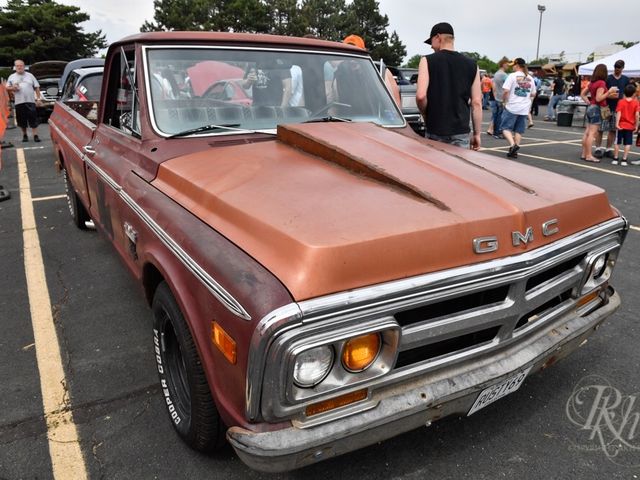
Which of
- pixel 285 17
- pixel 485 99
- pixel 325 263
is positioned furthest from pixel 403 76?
pixel 285 17

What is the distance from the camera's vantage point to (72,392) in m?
2.70

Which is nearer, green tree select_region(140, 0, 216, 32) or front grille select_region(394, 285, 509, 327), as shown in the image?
front grille select_region(394, 285, 509, 327)

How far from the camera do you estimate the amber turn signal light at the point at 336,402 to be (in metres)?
1.63

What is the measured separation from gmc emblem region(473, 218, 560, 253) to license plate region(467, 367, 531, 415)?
0.55 m

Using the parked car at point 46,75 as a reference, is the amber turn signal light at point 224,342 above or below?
below

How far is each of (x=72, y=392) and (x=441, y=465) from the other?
1.99m

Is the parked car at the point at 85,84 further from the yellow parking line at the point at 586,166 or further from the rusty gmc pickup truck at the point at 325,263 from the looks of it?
the yellow parking line at the point at 586,166

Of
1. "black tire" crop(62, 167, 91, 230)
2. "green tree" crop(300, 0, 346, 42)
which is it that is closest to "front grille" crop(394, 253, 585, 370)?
"black tire" crop(62, 167, 91, 230)

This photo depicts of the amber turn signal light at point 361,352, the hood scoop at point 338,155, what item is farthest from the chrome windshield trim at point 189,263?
the hood scoop at point 338,155

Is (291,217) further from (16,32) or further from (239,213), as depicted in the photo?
(16,32)

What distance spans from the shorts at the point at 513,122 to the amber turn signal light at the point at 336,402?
9345 mm

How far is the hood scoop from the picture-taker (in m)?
2.03

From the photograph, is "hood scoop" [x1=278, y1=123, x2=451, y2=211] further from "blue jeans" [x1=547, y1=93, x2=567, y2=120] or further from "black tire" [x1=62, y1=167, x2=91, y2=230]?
"blue jeans" [x1=547, y1=93, x2=567, y2=120]

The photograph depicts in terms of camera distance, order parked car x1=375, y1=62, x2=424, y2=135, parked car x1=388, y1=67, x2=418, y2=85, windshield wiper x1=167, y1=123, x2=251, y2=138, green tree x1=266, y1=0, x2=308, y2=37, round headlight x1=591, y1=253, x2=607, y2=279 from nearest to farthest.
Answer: round headlight x1=591, y1=253, x2=607, y2=279 → windshield wiper x1=167, y1=123, x2=251, y2=138 → parked car x1=375, y1=62, x2=424, y2=135 → parked car x1=388, y1=67, x2=418, y2=85 → green tree x1=266, y1=0, x2=308, y2=37
